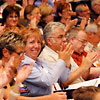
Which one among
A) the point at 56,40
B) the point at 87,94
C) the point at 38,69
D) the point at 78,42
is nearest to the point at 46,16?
the point at 78,42

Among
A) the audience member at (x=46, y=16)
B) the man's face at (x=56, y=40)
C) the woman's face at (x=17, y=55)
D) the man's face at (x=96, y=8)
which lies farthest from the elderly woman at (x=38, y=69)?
the man's face at (x=96, y=8)

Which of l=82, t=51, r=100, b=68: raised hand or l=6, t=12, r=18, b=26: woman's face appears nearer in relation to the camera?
l=82, t=51, r=100, b=68: raised hand

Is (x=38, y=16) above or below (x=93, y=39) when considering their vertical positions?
above

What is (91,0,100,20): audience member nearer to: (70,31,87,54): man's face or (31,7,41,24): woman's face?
(31,7,41,24): woman's face

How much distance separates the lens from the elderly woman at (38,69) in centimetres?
208

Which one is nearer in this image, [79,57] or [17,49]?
[17,49]

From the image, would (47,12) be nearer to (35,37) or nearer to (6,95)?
(35,37)

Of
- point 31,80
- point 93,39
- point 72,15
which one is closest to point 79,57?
point 93,39

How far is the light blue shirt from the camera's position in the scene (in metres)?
2.07

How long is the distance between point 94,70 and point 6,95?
133 centimetres

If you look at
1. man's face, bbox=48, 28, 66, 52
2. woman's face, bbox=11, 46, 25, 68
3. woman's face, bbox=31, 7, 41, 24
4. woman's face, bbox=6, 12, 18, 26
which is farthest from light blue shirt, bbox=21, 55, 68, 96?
woman's face, bbox=31, 7, 41, 24

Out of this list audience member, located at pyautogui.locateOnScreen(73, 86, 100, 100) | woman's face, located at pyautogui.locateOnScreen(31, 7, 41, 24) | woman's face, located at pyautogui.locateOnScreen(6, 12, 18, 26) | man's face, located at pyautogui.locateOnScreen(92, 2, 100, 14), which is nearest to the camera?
audience member, located at pyautogui.locateOnScreen(73, 86, 100, 100)

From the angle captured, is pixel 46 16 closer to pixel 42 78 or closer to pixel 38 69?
pixel 38 69

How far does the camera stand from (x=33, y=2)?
15.5ft
